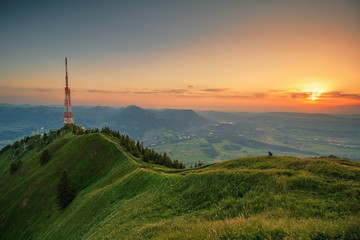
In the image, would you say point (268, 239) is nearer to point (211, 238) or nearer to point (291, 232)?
point (291, 232)

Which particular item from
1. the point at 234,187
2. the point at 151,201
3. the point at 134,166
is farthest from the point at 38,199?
the point at 234,187

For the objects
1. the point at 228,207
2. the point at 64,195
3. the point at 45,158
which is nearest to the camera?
the point at 228,207

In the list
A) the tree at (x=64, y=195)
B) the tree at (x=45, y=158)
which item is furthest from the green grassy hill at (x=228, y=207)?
the tree at (x=45, y=158)

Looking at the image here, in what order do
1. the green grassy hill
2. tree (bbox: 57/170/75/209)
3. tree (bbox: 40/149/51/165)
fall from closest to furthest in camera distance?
the green grassy hill
tree (bbox: 57/170/75/209)
tree (bbox: 40/149/51/165)

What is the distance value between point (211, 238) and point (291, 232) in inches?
178

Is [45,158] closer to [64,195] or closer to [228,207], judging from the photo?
[64,195]

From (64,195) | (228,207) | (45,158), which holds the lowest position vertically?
(64,195)

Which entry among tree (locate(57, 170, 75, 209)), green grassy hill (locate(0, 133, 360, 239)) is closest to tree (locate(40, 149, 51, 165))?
green grassy hill (locate(0, 133, 360, 239))

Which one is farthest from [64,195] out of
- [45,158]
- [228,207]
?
[228,207]

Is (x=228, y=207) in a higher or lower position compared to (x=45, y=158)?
higher

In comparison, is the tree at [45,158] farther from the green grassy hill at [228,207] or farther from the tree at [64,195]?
the tree at [64,195]

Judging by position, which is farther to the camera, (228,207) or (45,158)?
(45,158)

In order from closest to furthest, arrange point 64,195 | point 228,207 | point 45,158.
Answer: point 228,207, point 64,195, point 45,158

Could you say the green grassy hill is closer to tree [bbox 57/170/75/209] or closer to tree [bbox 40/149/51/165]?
tree [bbox 57/170/75/209]
